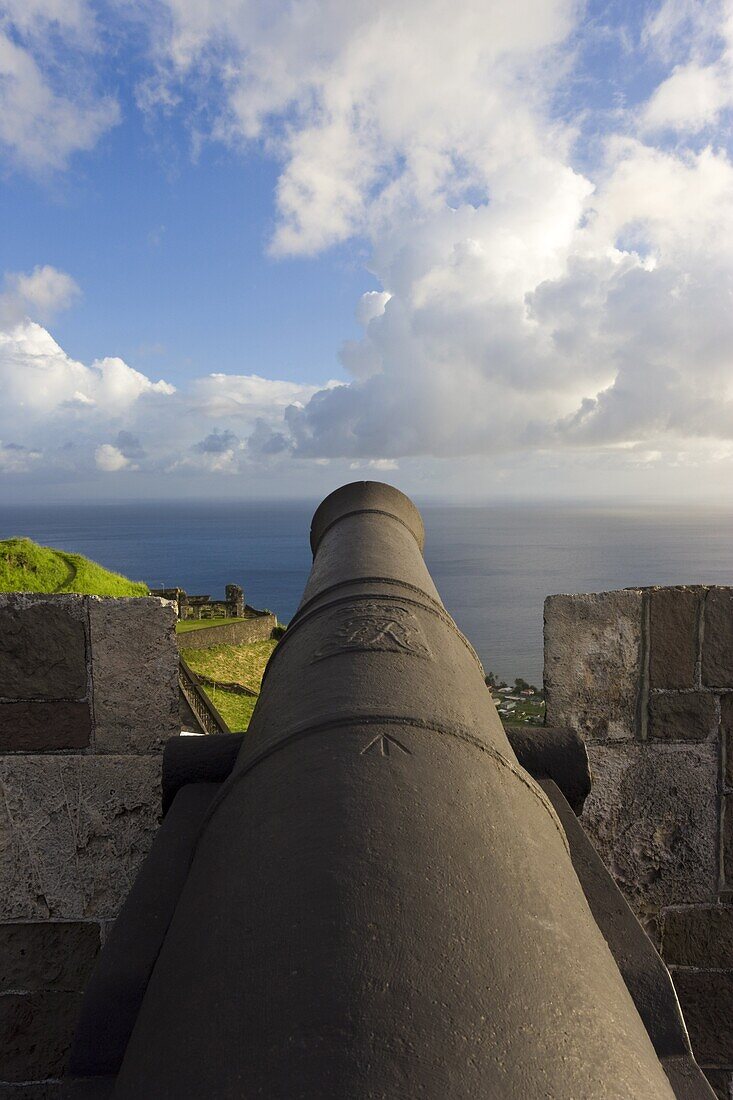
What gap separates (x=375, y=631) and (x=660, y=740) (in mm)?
1822

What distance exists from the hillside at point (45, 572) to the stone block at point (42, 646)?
33.1 feet

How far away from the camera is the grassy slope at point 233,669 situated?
552 inches

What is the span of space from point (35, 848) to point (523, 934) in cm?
257

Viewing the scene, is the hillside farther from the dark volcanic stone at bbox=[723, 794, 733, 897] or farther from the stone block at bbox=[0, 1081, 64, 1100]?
the dark volcanic stone at bbox=[723, 794, 733, 897]

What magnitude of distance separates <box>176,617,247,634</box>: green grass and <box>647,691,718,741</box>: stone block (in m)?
18.3

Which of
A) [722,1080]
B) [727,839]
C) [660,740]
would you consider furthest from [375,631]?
[722,1080]

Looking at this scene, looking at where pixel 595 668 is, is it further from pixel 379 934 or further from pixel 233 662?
pixel 233 662

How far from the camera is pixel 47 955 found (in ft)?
9.62

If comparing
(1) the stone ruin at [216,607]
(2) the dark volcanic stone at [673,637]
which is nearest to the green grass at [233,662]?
(1) the stone ruin at [216,607]

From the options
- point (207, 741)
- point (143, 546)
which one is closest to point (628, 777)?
point (207, 741)

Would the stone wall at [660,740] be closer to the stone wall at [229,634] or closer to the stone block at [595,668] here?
the stone block at [595,668]

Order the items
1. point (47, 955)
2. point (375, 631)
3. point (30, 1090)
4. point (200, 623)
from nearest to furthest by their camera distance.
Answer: point (375, 631) → point (30, 1090) → point (47, 955) → point (200, 623)

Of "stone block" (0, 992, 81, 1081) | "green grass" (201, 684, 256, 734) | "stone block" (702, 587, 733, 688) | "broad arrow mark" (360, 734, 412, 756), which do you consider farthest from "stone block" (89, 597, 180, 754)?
"green grass" (201, 684, 256, 734)

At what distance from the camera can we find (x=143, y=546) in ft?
421
